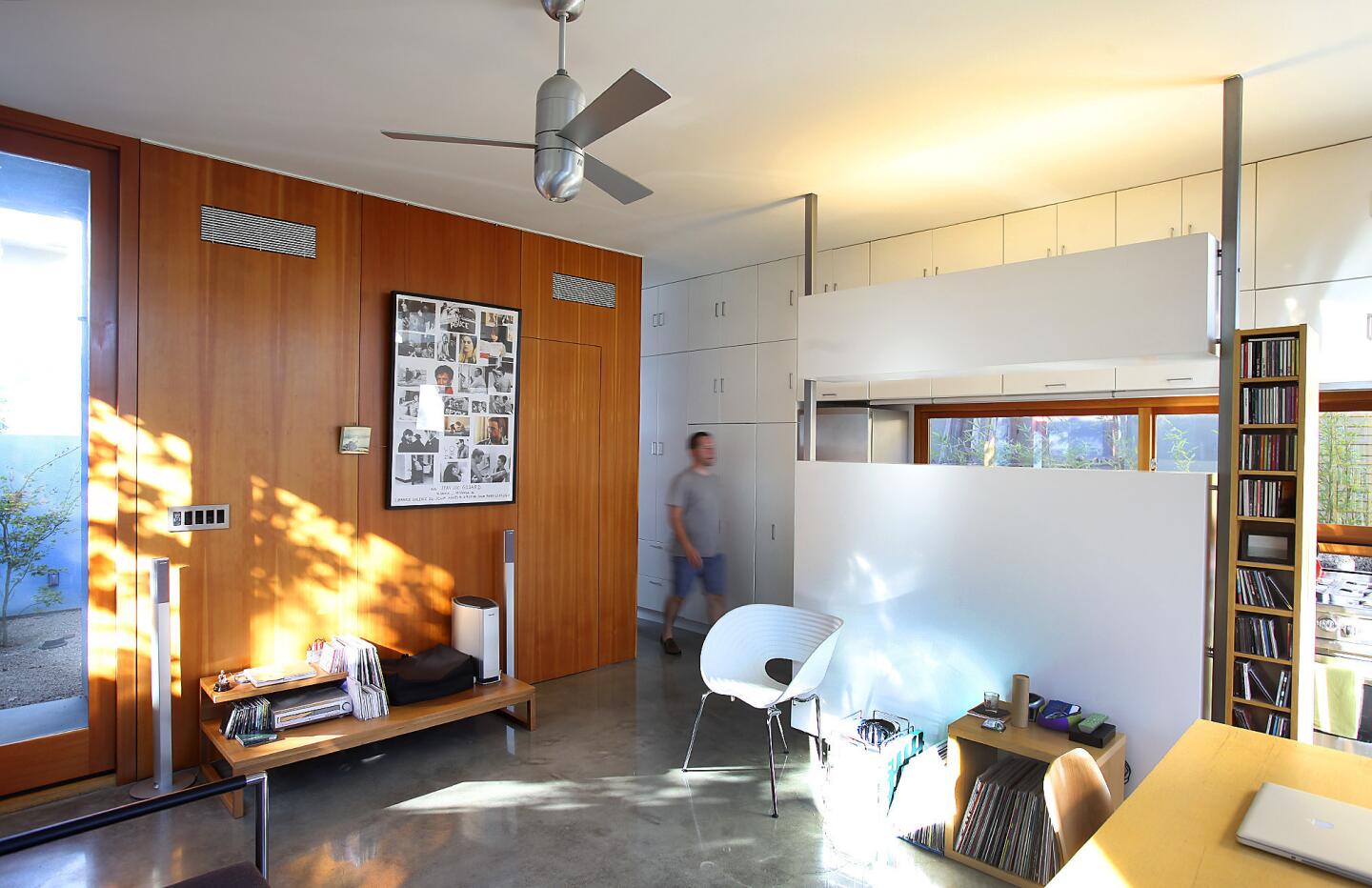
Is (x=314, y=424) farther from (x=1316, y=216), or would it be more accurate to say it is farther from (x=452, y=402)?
(x=1316, y=216)

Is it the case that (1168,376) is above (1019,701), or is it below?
above

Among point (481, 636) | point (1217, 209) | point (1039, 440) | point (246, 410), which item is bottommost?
point (481, 636)

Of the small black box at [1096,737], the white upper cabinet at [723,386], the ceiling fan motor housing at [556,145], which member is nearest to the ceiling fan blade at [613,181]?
the ceiling fan motor housing at [556,145]

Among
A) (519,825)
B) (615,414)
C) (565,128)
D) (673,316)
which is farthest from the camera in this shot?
(673,316)

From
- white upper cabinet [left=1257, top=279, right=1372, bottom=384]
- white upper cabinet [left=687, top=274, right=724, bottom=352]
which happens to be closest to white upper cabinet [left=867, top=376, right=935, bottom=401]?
white upper cabinet [left=687, top=274, right=724, bottom=352]

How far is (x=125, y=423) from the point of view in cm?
331

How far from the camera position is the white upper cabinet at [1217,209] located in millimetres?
3436

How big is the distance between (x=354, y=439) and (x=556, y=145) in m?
2.43

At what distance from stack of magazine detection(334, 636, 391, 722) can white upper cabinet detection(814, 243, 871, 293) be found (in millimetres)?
3407

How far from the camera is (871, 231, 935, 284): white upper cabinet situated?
4.61m

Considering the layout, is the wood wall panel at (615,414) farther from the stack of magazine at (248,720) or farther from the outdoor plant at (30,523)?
the outdoor plant at (30,523)

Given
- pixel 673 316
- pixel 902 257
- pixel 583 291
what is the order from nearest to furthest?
1. pixel 902 257
2. pixel 583 291
3. pixel 673 316

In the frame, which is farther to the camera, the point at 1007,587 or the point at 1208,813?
the point at 1007,587

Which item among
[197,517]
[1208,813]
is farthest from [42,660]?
[1208,813]
